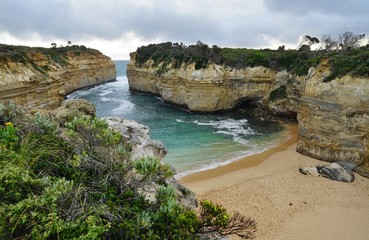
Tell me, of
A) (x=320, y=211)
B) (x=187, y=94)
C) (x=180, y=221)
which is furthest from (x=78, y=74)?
(x=180, y=221)

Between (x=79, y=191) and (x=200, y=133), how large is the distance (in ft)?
72.5

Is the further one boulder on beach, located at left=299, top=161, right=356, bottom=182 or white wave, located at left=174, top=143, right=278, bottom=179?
white wave, located at left=174, top=143, right=278, bottom=179

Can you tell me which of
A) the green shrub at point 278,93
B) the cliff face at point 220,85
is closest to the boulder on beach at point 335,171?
→ the green shrub at point 278,93

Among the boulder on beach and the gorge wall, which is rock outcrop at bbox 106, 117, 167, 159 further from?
the gorge wall

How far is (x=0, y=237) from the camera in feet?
13.0

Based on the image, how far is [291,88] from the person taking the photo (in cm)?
2797

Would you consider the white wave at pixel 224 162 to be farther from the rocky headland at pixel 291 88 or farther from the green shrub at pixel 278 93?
the green shrub at pixel 278 93

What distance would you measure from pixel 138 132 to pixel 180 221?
643 cm

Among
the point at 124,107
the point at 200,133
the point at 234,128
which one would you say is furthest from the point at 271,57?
the point at 124,107

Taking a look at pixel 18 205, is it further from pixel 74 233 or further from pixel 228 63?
pixel 228 63

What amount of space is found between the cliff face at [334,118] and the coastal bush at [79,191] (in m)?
14.9

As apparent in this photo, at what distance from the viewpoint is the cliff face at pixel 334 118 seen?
16.5 metres

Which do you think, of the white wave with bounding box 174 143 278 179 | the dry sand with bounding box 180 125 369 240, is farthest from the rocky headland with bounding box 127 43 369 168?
the white wave with bounding box 174 143 278 179

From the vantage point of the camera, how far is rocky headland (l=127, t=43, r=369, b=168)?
55.6ft
